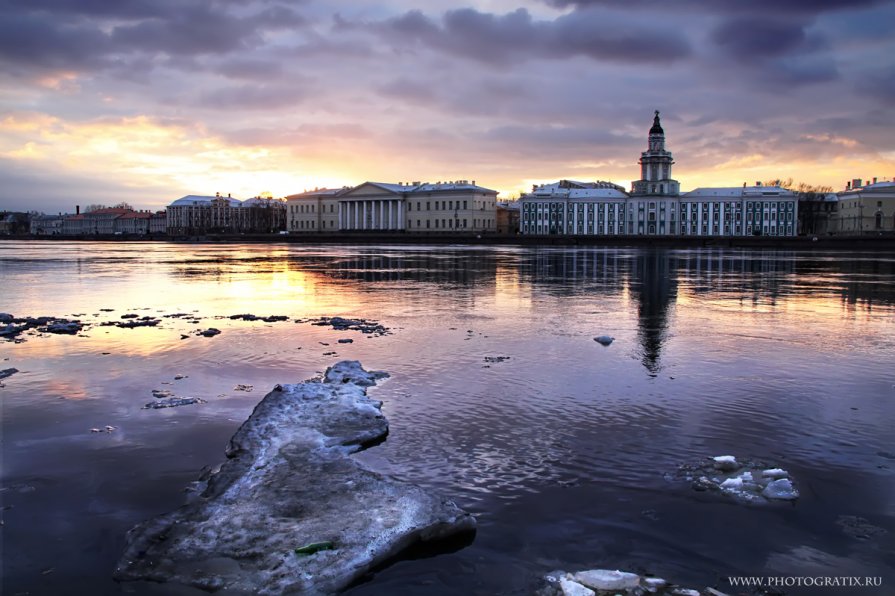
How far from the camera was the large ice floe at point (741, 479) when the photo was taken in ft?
21.1

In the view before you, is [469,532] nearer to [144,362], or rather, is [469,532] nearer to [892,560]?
[892,560]

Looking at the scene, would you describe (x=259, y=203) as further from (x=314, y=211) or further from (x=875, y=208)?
(x=875, y=208)

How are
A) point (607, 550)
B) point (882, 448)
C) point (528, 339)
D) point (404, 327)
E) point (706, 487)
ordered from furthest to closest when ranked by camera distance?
1. point (404, 327)
2. point (528, 339)
3. point (882, 448)
4. point (706, 487)
5. point (607, 550)

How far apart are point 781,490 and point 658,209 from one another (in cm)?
12473

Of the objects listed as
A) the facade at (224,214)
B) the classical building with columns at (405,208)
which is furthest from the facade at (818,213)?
the facade at (224,214)

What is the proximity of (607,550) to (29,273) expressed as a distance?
35699 mm

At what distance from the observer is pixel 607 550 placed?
5461 millimetres

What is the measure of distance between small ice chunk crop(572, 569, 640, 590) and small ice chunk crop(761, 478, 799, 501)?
2.06m

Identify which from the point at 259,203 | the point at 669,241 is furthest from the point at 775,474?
the point at 259,203

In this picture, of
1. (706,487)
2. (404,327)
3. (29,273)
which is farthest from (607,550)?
(29,273)

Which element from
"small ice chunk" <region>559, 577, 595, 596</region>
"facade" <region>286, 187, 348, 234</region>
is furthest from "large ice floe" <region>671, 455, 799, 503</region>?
"facade" <region>286, 187, 348, 234</region>

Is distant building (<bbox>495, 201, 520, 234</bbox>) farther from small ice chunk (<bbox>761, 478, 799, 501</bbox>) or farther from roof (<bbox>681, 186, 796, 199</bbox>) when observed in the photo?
small ice chunk (<bbox>761, 478, 799, 501</bbox>)

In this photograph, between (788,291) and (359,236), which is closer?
(788,291)

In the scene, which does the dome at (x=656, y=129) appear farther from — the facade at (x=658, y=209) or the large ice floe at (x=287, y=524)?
the large ice floe at (x=287, y=524)
